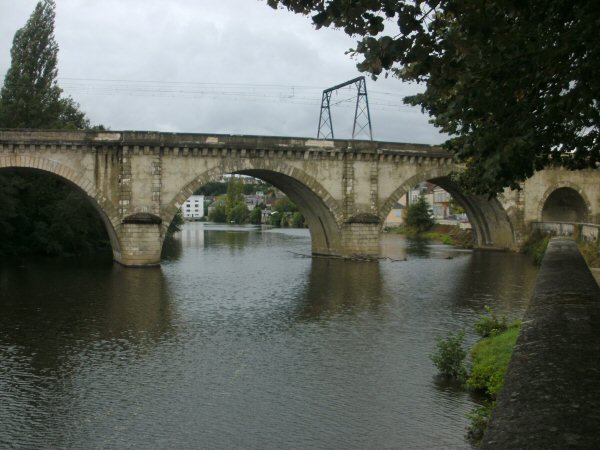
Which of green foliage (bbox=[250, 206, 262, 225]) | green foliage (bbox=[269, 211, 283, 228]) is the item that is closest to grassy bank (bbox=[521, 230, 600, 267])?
green foliage (bbox=[269, 211, 283, 228])

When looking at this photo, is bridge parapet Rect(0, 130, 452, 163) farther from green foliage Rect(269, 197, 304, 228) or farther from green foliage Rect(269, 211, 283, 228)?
green foliage Rect(269, 211, 283, 228)

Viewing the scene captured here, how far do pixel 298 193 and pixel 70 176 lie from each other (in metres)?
14.9

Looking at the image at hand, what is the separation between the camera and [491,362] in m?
13.6

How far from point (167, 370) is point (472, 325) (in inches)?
387

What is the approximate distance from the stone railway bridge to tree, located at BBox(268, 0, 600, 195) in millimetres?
26468

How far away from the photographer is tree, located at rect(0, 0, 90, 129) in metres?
45.0

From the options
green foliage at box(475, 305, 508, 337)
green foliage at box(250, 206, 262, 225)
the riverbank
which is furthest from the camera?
green foliage at box(250, 206, 262, 225)

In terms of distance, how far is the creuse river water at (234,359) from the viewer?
11086 mm

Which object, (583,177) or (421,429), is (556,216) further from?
(421,429)

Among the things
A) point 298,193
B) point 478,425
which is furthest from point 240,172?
point 478,425

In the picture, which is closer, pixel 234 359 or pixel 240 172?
pixel 234 359

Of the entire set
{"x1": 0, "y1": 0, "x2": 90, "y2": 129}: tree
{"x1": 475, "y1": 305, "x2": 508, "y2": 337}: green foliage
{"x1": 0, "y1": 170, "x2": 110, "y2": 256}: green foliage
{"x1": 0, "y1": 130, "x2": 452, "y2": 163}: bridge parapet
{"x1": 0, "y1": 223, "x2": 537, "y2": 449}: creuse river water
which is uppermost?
{"x1": 0, "y1": 0, "x2": 90, "y2": 129}: tree

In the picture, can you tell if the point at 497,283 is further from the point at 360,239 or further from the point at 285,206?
the point at 285,206

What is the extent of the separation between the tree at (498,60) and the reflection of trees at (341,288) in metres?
12.9
